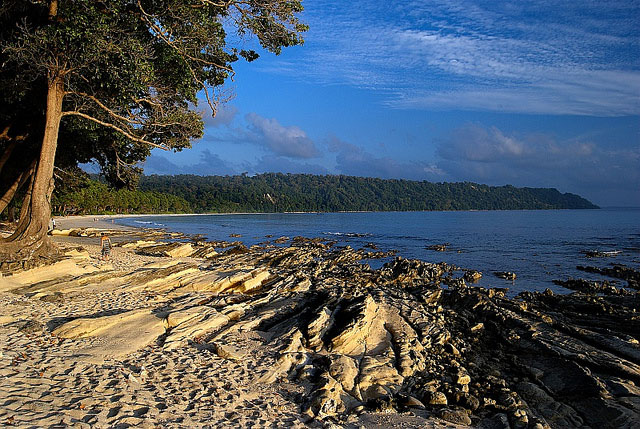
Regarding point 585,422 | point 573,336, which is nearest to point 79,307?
point 585,422

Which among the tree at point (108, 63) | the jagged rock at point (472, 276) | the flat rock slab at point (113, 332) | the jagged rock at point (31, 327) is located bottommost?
the jagged rock at point (472, 276)

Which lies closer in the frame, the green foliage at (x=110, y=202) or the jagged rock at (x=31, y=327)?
the jagged rock at (x=31, y=327)

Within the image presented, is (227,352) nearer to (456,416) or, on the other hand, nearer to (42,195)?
(456,416)

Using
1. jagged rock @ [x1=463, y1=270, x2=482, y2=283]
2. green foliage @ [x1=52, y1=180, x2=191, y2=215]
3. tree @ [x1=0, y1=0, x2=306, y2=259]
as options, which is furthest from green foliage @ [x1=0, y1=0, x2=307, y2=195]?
green foliage @ [x1=52, y1=180, x2=191, y2=215]

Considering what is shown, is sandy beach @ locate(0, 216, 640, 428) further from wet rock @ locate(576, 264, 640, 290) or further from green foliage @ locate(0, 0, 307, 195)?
wet rock @ locate(576, 264, 640, 290)

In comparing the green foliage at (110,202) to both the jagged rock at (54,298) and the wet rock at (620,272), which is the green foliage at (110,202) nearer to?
the jagged rock at (54,298)

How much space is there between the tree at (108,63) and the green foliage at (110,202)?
2283 inches

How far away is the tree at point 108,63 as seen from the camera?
44.0 ft

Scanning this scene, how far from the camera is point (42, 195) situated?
15352 mm

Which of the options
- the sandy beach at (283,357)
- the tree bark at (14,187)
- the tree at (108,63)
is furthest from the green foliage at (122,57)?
the sandy beach at (283,357)

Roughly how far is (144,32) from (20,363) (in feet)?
43.7

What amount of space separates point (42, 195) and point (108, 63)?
610cm

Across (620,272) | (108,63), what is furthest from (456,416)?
(620,272)

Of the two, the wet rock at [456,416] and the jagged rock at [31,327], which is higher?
the jagged rock at [31,327]
